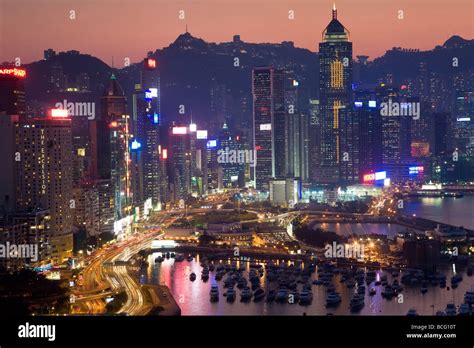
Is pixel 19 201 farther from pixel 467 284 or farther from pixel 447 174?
pixel 447 174

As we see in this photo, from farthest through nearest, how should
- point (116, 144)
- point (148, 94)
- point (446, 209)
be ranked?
point (446, 209)
point (148, 94)
point (116, 144)

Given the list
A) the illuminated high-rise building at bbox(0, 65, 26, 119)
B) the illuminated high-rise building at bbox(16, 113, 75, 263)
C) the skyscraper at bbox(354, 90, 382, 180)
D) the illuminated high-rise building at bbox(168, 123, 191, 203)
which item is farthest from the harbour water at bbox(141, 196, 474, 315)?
the skyscraper at bbox(354, 90, 382, 180)

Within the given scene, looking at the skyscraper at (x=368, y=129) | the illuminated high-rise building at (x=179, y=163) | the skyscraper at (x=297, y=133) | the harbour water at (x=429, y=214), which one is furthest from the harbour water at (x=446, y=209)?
the illuminated high-rise building at (x=179, y=163)

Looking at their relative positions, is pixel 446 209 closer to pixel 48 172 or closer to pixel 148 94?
pixel 148 94

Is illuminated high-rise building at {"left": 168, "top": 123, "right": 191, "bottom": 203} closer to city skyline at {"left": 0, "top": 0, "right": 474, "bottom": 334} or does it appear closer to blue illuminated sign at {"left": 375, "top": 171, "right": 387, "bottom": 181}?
city skyline at {"left": 0, "top": 0, "right": 474, "bottom": 334}

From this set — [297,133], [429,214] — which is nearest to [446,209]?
[429,214]

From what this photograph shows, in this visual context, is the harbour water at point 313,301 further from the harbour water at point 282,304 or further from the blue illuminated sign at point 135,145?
the blue illuminated sign at point 135,145

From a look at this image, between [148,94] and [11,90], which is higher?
[148,94]
